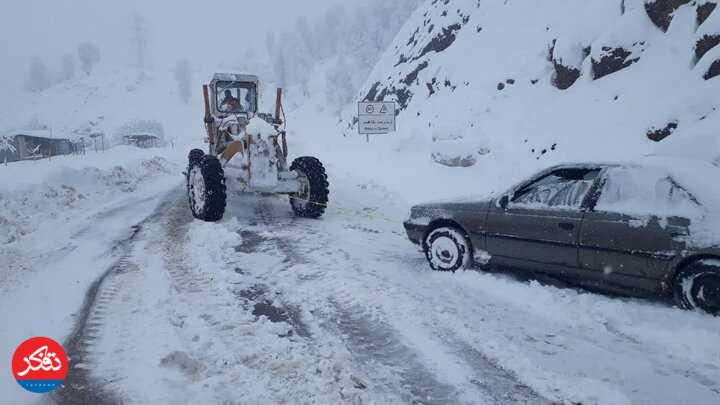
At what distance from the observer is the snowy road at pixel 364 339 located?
10.3 feet

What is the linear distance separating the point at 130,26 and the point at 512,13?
443 feet

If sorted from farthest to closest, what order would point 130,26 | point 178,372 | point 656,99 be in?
point 130,26 → point 656,99 → point 178,372

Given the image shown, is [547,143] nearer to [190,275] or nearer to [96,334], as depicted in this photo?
[190,275]

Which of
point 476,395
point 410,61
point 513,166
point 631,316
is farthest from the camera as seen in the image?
point 410,61

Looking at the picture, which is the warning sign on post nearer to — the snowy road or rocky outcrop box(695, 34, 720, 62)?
rocky outcrop box(695, 34, 720, 62)

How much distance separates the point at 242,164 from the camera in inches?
326

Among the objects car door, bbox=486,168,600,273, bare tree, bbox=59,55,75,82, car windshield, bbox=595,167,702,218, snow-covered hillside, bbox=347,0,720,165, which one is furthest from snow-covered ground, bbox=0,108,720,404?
bare tree, bbox=59,55,75,82

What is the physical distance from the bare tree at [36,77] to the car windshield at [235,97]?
120 meters

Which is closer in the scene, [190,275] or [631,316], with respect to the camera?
[631,316]

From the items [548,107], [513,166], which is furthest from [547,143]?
[548,107]

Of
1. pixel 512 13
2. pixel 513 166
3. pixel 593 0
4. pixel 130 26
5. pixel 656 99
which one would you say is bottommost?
pixel 513 166

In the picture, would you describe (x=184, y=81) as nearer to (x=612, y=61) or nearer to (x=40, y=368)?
(x=612, y=61)

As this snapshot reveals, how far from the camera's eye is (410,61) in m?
31.8

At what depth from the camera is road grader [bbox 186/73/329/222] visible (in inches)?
315
